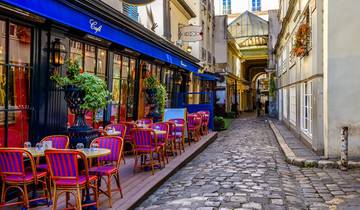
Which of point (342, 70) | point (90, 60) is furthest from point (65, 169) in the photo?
point (342, 70)

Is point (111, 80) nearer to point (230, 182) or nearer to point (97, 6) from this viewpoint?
Answer: point (97, 6)

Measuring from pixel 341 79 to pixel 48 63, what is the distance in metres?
6.97

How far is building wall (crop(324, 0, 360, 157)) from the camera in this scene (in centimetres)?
970

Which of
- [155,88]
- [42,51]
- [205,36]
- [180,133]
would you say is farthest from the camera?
[205,36]

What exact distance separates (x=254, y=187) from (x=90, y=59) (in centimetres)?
500

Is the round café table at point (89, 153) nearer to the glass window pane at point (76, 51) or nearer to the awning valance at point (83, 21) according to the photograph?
the awning valance at point (83, 21)

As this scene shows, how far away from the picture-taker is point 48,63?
289 inches

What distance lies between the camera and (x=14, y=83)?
6.67m

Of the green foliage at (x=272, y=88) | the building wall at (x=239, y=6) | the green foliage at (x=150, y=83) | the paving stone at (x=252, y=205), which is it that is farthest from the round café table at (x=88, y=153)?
the building wall at (x=239, y=6)

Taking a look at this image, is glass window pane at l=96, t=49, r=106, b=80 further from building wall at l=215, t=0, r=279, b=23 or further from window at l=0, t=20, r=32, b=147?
building wall at l=215, t=0, r=279, b=23

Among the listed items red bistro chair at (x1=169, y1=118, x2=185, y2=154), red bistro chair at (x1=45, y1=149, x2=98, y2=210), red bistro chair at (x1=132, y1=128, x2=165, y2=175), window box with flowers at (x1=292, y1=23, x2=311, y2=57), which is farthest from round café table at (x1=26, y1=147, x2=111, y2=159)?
window box with flowers at (x1=292, y1=23, x2=311, y2=57)

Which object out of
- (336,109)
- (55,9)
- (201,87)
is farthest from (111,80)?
(201,87)

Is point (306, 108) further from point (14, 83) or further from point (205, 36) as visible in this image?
point (205, 36)

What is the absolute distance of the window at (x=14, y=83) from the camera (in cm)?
641
